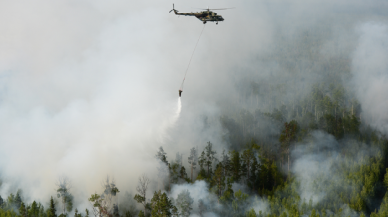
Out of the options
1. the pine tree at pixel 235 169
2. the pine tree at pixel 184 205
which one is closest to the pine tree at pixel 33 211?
the pine tree at pixel 184 205

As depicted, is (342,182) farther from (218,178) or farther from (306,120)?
(306,120)

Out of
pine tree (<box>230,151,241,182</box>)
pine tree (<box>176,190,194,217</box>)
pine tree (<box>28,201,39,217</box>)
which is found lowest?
pine tree (<box>176,190,194,217</box>)

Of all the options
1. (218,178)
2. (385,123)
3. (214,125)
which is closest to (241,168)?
(218,178)

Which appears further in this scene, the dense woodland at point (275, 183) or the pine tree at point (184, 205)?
the dense woodland at point (275, 183)

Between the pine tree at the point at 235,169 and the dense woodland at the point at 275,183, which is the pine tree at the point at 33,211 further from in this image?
the pine tree at the point at 235,169

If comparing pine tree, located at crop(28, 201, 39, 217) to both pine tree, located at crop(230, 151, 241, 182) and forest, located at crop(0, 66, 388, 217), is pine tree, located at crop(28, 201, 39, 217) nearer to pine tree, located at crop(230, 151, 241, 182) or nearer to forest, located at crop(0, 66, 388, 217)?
forest, located at crop(0, 66, 388, 217)

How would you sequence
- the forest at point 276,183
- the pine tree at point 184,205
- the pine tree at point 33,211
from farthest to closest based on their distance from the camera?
1. the pine tree at point 33,211
2. the forest at point 276,183
3. the pine tree at point 184,205

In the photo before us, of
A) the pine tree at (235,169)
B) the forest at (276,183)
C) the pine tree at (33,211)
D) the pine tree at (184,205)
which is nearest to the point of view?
the pine tree at (184,205)

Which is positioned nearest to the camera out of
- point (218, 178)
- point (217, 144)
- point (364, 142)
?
point (218, 178)

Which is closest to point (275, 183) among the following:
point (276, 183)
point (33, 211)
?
point (276, 183)

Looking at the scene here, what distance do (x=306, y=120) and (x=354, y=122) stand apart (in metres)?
27.2

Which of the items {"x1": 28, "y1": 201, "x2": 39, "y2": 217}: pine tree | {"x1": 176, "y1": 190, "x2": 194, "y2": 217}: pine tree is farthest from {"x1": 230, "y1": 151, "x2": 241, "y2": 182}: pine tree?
{"x1": 28, "y1": 201, "x2": 39, "y2": 217}: pine tree

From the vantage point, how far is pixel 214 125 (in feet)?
556

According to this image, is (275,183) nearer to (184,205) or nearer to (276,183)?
(276,183)
